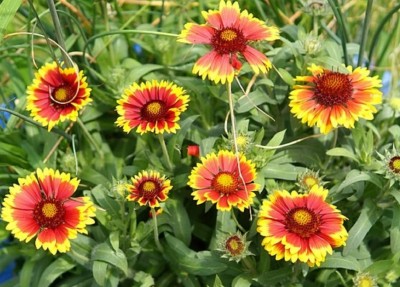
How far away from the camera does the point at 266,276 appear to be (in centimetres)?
126

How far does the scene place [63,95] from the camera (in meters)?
1.27

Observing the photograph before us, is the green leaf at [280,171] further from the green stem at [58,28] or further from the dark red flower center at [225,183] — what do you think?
the green stem at [58,28]

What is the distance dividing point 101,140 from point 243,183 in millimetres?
594

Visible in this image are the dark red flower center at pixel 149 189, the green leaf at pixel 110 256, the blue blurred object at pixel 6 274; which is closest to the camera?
the dark red flower center at pixel 149 189

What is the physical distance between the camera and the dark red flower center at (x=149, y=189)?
115cm

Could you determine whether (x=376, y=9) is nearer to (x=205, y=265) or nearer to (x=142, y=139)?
(x=142, y=139)

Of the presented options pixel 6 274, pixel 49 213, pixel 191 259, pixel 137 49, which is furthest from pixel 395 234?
pixel 6 274

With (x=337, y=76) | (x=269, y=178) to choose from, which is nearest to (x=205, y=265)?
(x=269, y=178)

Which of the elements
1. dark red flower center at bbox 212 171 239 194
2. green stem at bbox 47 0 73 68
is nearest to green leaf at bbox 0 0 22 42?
green stem at bbox 47 0 73 68

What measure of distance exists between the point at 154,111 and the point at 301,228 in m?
0.37

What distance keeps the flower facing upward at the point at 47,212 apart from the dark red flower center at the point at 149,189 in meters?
0.10

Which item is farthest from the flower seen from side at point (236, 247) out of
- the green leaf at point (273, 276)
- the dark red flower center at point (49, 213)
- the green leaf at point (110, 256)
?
the dark red flower center at point (49, 213)

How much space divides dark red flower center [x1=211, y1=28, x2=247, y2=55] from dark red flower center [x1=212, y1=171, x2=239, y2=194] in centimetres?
24

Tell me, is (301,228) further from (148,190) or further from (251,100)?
(251,100)
